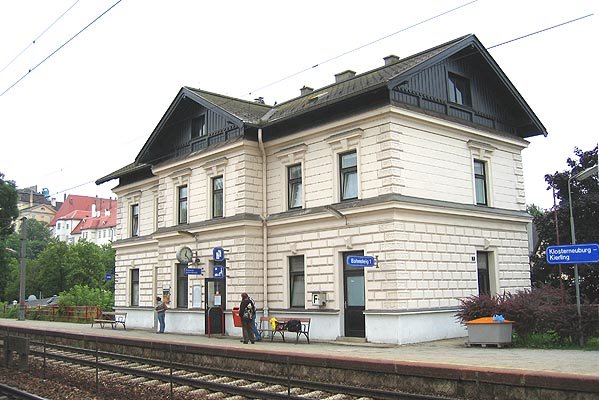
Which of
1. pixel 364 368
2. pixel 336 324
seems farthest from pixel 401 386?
pixel 336 324

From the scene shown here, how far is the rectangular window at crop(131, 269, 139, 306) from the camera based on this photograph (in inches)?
1276

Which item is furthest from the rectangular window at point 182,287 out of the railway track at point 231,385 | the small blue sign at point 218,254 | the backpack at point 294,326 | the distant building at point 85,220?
the distant building at point 85,220

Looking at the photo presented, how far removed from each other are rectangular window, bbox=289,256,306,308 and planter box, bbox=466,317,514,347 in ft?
22.1

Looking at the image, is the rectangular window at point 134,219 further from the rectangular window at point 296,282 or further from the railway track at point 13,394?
the railway track at point 13,394

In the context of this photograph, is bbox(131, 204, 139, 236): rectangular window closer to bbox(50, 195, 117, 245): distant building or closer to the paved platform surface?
the paved platform surface

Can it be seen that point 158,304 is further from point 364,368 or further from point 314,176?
point 364,368

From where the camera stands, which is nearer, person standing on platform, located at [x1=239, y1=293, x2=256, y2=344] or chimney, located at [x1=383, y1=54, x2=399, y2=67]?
person standing on platform, located at [x1=239, y1=293, x2=256, y2=344]

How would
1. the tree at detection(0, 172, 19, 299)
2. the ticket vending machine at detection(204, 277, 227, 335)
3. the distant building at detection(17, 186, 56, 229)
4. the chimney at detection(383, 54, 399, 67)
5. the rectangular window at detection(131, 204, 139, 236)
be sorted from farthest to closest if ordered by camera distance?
1. the distant building at detection(17, 186, 56, 229)
2. the tree at detection(0, 172, 19, 299)
3. the rectangular window at detection(131, 204, 139, 236)
4. the chimney at detection(383, 54, 399, 67)
5. the ticket vending machine at detection(204, 277, 227, 335)

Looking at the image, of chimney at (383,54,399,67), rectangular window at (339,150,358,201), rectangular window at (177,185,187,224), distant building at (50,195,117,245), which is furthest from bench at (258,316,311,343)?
distant building at (50,195,117,245)

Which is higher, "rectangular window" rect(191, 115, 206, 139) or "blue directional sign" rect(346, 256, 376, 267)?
"rectangular window" rect(191, 115, 206, 139)

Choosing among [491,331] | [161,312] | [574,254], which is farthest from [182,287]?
[574,254]

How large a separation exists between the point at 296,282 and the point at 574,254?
388 inches

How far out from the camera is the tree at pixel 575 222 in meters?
26.3

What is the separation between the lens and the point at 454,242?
67.3ft
